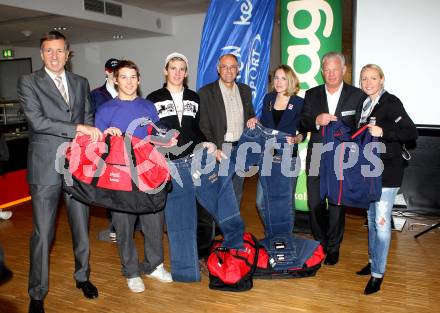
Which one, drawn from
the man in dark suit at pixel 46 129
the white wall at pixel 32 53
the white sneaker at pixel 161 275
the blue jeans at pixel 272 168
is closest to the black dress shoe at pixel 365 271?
the blue jeans at pixel 272 168

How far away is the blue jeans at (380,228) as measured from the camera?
8.50 feet

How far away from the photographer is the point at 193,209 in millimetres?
2920

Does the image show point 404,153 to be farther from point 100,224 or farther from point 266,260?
point 100,224

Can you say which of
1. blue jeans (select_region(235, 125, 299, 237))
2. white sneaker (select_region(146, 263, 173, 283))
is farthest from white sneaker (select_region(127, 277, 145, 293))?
blue jeans (select_region(235, 125, 299, 237))

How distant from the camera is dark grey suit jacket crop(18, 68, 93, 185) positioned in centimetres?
234

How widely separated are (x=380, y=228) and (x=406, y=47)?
2.26 meters

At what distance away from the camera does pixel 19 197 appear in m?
5.59

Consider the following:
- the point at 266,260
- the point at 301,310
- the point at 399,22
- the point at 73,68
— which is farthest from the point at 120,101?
the point at 73,68

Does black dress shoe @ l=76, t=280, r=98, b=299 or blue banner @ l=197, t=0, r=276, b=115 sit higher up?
blue banner @ l=197, t=0, r=276, b=115

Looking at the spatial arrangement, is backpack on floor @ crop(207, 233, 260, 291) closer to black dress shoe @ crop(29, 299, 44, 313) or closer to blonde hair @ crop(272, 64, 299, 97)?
black dress shoe @ crop(29, 299, 44, 313)

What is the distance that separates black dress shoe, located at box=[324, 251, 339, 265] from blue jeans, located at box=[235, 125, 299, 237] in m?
0.37

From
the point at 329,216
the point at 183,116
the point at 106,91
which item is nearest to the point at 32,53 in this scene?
the point at 106,91

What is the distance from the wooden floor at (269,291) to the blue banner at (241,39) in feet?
5.73

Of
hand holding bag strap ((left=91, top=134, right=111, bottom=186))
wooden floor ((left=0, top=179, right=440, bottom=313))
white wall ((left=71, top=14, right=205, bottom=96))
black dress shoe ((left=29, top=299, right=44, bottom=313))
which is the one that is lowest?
wooden floor ((left=0, top=179, right=440, bottom=313))
